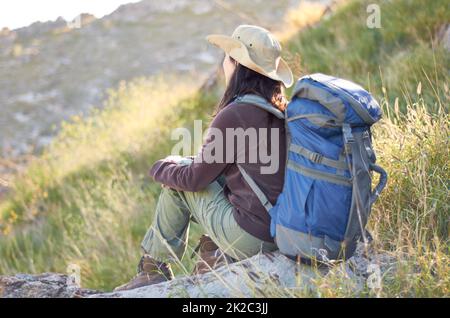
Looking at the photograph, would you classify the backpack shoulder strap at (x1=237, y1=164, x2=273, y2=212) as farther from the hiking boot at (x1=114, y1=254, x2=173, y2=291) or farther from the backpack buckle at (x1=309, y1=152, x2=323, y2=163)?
the hiking boot at (x1=114, y1=254, x2=173, y2=291)

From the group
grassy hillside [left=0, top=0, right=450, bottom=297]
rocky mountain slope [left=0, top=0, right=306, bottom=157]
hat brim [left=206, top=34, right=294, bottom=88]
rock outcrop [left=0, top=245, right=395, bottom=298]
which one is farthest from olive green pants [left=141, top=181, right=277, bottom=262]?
rocky mountain slope [left=0, top=0, right=306, bottom=157]

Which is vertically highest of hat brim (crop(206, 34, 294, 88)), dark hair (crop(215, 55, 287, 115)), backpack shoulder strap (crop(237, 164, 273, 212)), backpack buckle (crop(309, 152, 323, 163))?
hat brim (crop(206, 34, 294, 88))

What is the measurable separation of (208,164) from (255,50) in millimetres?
634

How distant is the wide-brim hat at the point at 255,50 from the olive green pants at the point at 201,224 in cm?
66

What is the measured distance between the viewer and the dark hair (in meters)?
3.19

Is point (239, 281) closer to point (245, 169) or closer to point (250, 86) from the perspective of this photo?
point (245, 169)

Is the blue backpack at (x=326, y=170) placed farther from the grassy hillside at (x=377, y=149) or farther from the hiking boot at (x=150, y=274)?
the hiking boot at (x=150, y=274)

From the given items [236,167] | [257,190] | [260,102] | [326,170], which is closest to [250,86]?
[260,102]

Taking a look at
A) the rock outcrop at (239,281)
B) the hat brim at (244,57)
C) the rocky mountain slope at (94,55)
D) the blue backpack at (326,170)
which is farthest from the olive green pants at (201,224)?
the rocky mountain slope at (94,55)

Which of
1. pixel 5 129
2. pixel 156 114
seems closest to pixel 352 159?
pixel 156 114

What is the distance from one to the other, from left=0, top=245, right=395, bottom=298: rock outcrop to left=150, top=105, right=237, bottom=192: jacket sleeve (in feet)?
1.48

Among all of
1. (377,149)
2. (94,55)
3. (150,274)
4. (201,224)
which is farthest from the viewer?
(94,55)

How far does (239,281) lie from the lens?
2914 mm
